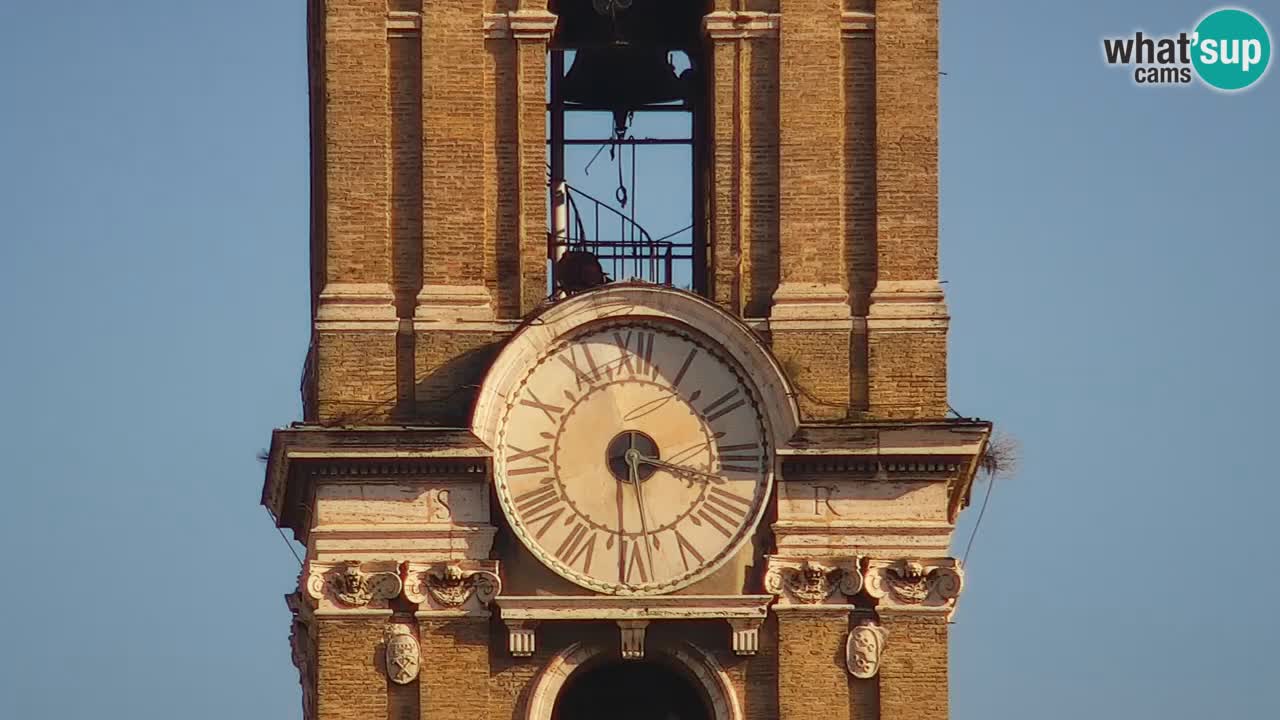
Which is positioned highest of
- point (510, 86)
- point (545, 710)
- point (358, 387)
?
point (510, 86)

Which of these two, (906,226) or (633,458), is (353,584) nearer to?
(633,458)

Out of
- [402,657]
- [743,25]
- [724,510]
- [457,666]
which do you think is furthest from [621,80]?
[402,657]

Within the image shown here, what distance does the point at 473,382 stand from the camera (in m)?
47.8

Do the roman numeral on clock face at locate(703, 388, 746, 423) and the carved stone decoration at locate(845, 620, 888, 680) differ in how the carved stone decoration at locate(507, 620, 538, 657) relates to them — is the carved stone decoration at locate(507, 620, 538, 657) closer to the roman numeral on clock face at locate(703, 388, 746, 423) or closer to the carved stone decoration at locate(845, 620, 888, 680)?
the roman numeral on clock face at locate(703, 388, 746, 423)

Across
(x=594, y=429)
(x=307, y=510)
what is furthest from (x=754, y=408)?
(x=307, y=510)

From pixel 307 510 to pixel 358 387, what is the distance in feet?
4.43

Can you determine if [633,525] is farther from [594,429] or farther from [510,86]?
[510,86]

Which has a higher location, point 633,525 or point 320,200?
point 320,200

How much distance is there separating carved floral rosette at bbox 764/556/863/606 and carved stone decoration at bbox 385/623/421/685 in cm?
341

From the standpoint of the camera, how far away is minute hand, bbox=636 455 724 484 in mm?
47500

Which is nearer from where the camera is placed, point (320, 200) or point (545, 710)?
point (545, 710)

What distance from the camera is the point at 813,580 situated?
47.2 meters

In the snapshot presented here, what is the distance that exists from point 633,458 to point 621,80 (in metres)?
5.51

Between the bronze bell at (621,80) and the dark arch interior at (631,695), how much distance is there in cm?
629
